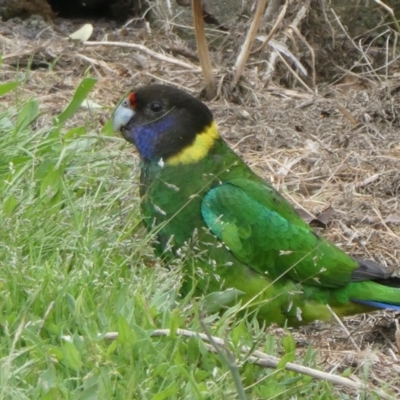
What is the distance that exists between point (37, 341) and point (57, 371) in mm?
103

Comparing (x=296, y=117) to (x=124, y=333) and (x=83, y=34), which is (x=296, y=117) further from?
(x=124, y=333)

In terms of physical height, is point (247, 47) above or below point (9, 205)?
below

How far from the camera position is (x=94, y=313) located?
2492mm

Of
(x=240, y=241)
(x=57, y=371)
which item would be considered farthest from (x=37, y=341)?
(x=240, y=241)

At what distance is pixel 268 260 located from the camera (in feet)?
11.0

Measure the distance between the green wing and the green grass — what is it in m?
0.31

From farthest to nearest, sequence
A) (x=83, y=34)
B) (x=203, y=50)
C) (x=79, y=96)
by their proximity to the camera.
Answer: (x=83, y=34)
(x=203, y=50)
(x=79, y=96)

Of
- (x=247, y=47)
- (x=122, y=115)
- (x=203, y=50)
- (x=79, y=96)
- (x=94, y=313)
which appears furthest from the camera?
(x=247, y=47)

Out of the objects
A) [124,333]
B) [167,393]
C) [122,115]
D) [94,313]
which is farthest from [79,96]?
[167,393]

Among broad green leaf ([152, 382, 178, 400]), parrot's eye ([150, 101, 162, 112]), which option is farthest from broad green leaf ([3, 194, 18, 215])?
broad green leaf ([152, 382, 178, 400])

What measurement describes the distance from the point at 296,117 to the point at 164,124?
153cm

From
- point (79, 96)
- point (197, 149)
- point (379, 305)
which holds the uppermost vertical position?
point (197, 149)

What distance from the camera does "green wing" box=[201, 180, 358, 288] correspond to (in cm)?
330

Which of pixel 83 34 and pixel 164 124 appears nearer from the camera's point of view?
pixel 164 124
